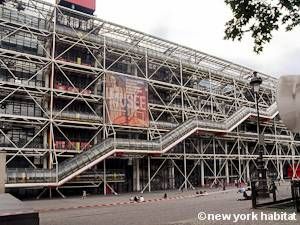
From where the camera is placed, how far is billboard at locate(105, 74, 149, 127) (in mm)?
41281

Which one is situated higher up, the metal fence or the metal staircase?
the metal staircase

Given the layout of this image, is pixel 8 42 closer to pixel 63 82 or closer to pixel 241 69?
pixel 63 82

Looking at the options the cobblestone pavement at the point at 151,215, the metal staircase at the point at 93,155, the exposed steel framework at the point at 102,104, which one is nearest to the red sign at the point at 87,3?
the exposed steel framework at the point at 102,104

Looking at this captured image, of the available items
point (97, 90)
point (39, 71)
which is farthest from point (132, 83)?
point (39, 71)

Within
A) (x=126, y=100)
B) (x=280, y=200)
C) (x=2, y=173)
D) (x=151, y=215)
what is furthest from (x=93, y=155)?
(x=2, y=173)

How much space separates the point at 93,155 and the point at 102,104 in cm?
813

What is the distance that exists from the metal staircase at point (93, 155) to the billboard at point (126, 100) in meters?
3.65

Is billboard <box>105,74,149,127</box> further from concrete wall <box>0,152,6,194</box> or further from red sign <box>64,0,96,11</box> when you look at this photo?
concrete wall <box>0,152,6,194</box>

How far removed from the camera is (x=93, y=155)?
115 ft

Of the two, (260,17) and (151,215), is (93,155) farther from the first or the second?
(260,17)

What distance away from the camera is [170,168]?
158 ft

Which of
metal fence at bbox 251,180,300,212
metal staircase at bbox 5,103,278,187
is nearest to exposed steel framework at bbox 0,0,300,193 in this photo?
metal staircase at bbox 5,103,278,187

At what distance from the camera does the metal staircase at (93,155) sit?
31828 mm

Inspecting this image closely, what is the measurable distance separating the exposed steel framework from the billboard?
75 cm
